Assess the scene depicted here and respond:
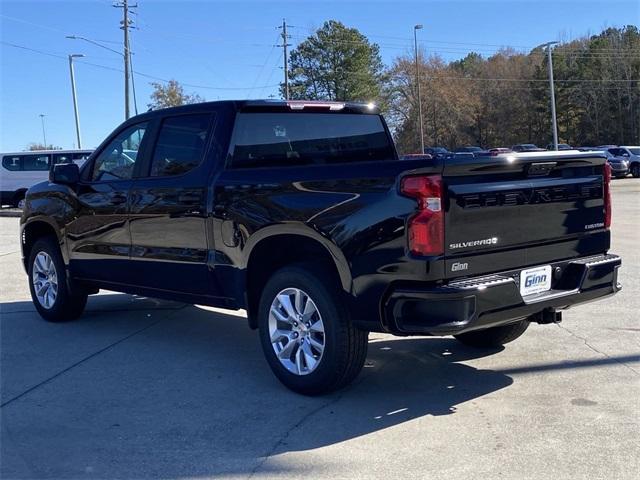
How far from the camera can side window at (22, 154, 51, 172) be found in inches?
988

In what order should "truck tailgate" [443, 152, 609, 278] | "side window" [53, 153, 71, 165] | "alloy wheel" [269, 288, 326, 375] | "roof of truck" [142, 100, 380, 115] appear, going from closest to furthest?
"truck tailgate" [443, 152, 609, 278], "alloy wheel" [269, 288, 326, 375], "roof of truck" [142, 100, 380, 115], "side window" [53, 153, 71, 165]

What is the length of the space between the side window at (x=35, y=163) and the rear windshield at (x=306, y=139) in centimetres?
2193

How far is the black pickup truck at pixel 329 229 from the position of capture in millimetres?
3855

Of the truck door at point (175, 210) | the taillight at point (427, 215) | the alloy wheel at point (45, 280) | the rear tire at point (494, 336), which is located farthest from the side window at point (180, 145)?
the rear tire at point (494, 336)

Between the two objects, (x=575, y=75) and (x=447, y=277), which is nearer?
(x=447, y=277)

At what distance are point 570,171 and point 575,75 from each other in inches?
2718

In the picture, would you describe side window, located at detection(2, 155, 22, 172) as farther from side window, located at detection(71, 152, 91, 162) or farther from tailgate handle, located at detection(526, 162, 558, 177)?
tailgate handle, located at detection(526, 162, 558, 177)

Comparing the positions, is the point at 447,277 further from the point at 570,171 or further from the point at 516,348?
the point at 516,348

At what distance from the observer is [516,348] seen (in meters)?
5.58

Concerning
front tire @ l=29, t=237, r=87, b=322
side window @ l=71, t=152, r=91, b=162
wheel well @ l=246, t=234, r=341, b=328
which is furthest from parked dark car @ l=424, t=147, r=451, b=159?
side window @ l=71, t=152, r=91, b=162

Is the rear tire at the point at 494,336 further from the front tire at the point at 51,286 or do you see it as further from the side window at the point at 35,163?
the side window at the point at 35,163

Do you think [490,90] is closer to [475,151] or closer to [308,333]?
[475,151]

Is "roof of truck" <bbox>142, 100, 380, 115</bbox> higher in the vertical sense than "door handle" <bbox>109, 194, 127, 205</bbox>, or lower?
higher

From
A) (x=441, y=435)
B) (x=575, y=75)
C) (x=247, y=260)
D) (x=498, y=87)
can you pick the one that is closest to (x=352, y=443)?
(x=441, y=435)
